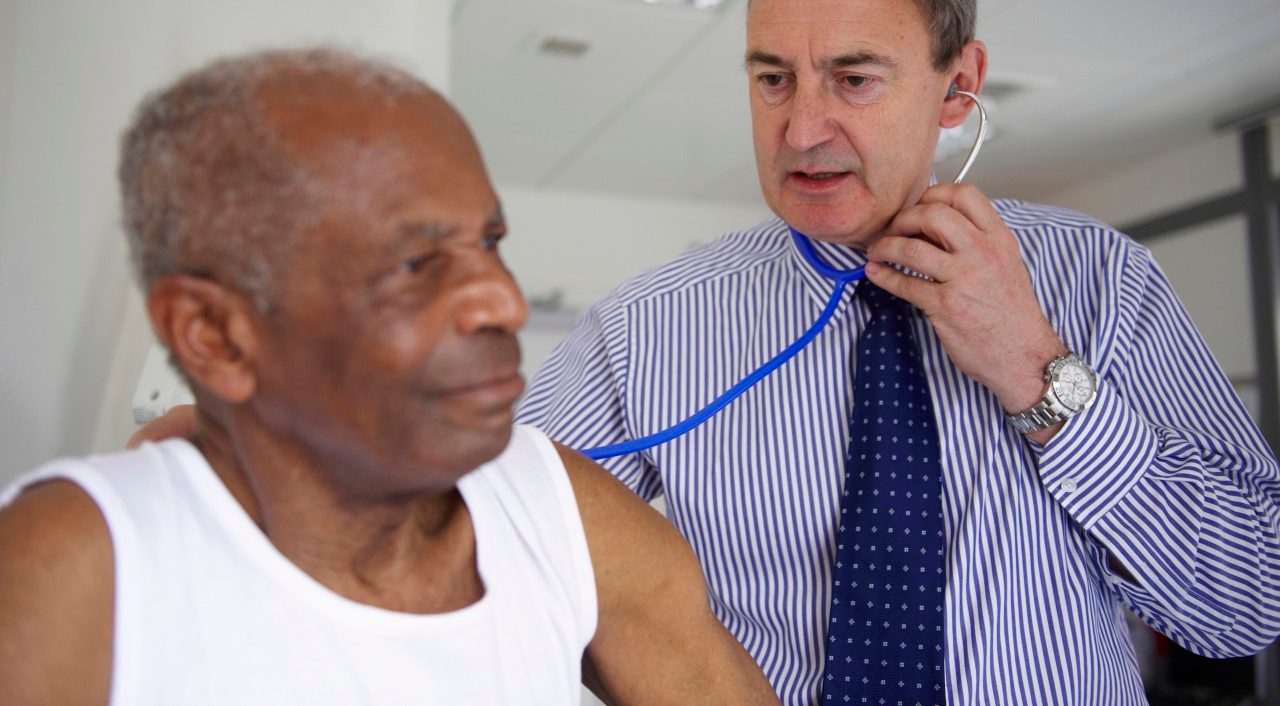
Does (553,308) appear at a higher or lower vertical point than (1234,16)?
lower

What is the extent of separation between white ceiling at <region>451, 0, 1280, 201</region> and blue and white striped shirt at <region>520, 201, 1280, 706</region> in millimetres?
2543

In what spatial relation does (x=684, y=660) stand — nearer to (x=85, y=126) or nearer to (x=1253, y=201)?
(x=85, y=126)

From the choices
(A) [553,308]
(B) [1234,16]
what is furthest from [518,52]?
(B) [1234,16]

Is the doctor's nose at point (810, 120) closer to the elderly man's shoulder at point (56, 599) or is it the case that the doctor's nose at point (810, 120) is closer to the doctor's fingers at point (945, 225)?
the doctor's fingers at point (945, 225)

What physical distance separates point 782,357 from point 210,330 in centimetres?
74

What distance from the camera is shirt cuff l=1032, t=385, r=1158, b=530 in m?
1.17

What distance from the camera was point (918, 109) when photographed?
4.36 ft

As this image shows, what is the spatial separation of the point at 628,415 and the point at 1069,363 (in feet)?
1.77

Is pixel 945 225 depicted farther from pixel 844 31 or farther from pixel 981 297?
pixel 844 31

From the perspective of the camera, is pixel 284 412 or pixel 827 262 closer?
pixel 284 412

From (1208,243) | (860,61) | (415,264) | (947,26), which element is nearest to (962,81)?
(947,26)

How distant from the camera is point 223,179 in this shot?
2.30ft

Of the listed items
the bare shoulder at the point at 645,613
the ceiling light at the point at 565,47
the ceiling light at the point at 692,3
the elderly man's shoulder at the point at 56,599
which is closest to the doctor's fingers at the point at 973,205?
the bare shoulder at the point at 645,613

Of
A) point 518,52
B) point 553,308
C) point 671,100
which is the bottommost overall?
point 553,308
